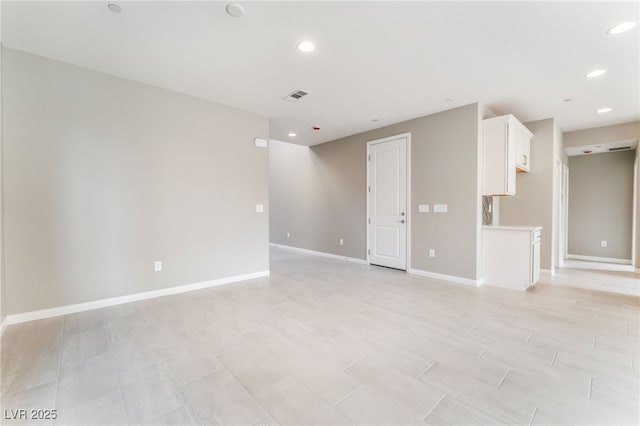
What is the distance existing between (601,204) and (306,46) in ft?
25.6

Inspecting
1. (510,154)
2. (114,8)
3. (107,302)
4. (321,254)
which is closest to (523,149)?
(510,154)

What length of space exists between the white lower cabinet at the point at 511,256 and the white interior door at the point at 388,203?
50.3 inches

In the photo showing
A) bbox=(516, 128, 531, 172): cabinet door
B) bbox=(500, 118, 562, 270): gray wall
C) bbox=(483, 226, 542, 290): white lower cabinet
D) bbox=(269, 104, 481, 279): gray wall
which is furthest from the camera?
bbox=(500, 118, 562, 270): gray wall

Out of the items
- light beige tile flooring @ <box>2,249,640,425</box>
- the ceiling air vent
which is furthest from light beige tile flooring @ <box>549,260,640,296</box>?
the ceiling air vent

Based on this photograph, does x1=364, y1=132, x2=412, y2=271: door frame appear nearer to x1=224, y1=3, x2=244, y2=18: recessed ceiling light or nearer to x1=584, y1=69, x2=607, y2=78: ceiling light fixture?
x1=584, y1=69, x2=607, y2=78: ceiling light fixture

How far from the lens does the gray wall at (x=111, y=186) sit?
262 cm

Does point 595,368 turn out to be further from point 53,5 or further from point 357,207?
point 53,5

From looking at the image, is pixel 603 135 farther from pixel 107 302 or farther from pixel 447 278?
pixel 107 302

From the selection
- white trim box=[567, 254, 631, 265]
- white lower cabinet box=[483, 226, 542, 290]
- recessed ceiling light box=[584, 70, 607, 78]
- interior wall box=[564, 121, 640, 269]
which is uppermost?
recessed ceiling light box=[584, 70, 607, 78]

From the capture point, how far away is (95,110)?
2.98 m

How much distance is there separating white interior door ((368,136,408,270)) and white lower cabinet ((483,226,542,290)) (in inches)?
50.3

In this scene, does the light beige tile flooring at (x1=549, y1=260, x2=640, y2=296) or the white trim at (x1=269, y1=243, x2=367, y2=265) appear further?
the white trim at (x1=269, y1=243, x2=367, y2=265)

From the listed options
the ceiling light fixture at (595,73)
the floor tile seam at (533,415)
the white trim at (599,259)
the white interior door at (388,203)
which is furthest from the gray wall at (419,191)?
the white trim at (599,259)

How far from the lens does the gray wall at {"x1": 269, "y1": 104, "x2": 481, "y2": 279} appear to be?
3986mm
